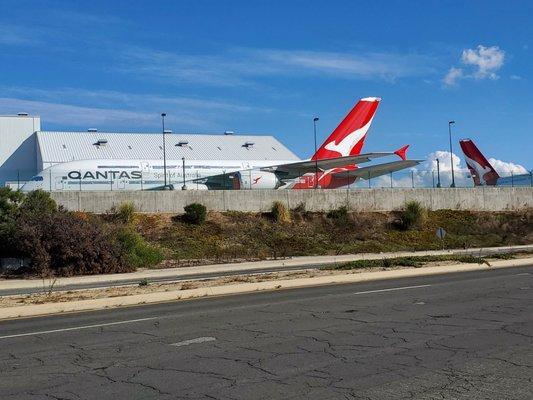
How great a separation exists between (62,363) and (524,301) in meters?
9.31

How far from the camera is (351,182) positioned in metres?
50.0

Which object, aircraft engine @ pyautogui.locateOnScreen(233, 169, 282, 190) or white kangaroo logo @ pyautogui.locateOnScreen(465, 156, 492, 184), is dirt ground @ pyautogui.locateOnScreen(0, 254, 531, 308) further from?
white kangaroo logo @ pyautogui.locateOnScreen(465, 156, 492, 184)

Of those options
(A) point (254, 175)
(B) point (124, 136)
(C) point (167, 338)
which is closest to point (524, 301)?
(C) point (167, 338)

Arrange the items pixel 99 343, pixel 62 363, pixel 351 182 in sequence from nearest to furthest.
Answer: pixel 62 363
pixel 99 343
pixel 351 182

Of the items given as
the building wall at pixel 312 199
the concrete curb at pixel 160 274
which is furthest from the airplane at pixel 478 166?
the concrete curb at pixel 160 274

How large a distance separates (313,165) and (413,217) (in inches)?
310

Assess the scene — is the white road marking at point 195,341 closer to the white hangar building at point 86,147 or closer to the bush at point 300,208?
the bush at point 300,208

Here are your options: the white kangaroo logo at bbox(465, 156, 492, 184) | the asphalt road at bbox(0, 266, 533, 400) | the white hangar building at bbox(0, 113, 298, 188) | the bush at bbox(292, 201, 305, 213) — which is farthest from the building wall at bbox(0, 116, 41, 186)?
the asphalt road at bbox(0, 266, 533, 400)

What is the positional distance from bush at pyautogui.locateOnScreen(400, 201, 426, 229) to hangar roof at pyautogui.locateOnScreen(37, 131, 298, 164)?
91.6ft

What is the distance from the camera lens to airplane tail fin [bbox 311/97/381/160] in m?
51.8

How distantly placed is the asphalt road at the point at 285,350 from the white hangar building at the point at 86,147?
51394 millimetres

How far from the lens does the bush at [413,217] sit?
1783 inches

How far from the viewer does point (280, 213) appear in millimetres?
43469

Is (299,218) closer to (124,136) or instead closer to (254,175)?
(254,175)
